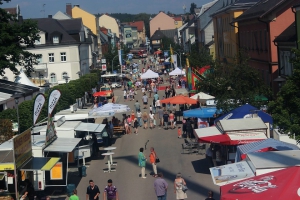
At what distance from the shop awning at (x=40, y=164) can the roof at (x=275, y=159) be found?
6498 millimetres

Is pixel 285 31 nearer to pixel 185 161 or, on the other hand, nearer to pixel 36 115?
pixel 185 161

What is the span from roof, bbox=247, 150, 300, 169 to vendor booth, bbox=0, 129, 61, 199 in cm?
645

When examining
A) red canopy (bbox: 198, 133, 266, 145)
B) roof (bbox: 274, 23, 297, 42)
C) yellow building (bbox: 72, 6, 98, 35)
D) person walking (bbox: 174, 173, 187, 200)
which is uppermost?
yellow building (bbox: 72, 6, 98, 35)

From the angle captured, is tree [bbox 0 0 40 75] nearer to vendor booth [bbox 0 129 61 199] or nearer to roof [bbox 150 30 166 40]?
vendor booth [bbox 0 129 61 199]

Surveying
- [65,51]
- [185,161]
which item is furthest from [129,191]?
[65,51]

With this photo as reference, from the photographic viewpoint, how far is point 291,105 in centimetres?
1591

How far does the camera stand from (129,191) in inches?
813

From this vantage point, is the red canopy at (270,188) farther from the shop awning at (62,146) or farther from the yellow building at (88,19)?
the yellow building at (88,19)

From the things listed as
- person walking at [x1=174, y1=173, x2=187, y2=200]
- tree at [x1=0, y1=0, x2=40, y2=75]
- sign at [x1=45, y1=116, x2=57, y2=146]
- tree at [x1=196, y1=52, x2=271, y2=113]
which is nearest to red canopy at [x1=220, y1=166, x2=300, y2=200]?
person walking at [x1=174, y1=173, x2=187, y2=200]

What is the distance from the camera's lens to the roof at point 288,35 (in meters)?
32.8

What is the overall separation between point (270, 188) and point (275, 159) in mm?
4569

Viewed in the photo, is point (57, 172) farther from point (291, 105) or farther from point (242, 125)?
point (291, 105)

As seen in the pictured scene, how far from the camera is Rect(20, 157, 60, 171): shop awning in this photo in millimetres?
18188

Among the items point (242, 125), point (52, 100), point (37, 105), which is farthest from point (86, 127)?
point (242, 125)
